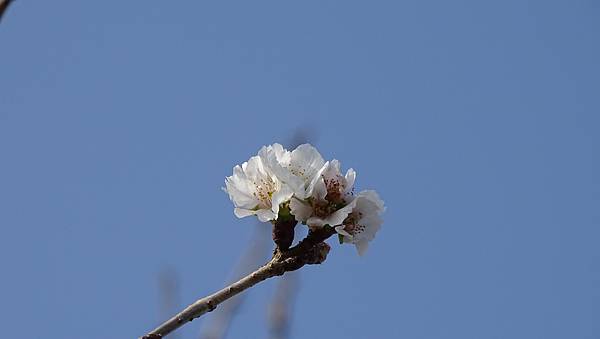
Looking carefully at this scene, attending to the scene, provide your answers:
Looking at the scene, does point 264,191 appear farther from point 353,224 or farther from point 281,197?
point 353,224

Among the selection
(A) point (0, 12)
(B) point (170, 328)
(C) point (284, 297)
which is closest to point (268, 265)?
(B) point (170, 328)

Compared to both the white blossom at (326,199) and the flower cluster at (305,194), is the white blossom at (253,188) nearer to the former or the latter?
the flower cluster at (305,194)

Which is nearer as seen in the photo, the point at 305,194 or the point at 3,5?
the point at 3,5

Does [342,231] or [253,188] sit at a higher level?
[253,188]

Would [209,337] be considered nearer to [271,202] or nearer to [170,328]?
[271,202]

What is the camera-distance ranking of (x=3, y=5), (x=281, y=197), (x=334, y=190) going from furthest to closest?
(x=334, y=190), (x=281, y=197), (x=3, y=5)

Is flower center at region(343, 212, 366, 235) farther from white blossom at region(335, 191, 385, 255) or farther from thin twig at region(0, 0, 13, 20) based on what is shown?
thin twig at region(0, 0, 13, 20)

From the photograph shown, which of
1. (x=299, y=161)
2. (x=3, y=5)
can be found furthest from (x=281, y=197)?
(x=3, y=5)

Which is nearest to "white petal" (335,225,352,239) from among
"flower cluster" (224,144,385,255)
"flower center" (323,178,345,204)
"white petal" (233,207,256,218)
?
"flower cluster" (224,144,385,255)

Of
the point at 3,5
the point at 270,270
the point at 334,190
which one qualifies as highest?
the point at 3,5
